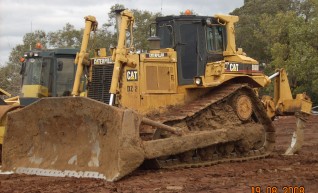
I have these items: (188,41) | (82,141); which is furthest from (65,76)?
(82,141)

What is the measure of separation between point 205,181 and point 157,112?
2.46 meters

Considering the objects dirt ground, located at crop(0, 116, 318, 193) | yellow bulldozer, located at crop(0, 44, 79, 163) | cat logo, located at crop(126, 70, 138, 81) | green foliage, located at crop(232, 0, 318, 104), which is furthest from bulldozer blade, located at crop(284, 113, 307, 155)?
green foliage, located at crop(232, 0, 318, 104)

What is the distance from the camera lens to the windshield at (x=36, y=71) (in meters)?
16.2

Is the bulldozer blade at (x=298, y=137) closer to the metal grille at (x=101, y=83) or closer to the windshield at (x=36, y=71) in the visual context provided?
the metal grille at (x=101, y=83)

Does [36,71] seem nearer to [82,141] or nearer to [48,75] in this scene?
[48,75]

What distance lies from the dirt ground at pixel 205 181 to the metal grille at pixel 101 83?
1.76 meters

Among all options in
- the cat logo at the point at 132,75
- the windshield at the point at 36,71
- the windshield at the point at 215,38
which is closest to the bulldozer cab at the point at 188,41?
the windshield at the point at 215,38

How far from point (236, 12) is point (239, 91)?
37877 mm

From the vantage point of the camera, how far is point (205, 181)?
8.14 metres

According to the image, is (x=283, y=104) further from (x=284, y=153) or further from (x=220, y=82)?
(x=220, y=82)

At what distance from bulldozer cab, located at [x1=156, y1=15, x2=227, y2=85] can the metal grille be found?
1.36m

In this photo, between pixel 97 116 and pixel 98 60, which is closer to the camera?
pixel 97 116

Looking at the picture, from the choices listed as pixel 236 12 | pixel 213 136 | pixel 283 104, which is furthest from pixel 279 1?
pixel 213 136

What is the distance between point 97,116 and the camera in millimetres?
8789
